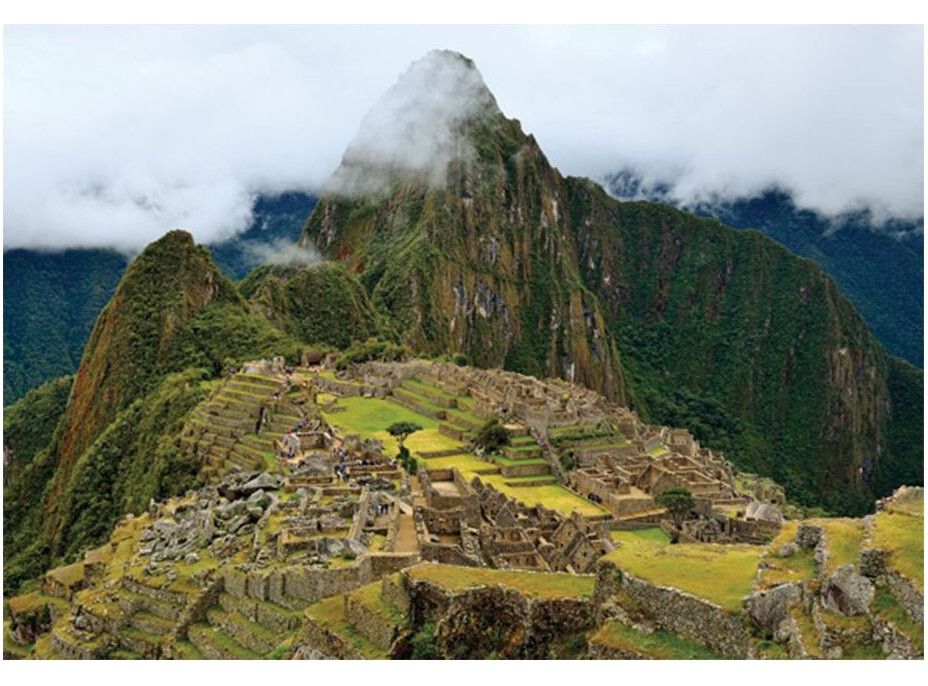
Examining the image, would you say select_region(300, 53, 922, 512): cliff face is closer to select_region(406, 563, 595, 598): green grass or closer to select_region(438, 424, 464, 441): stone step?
select_region(438, 424, 464, 441): stone step

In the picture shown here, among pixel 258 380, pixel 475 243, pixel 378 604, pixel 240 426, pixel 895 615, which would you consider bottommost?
pixel 240 426

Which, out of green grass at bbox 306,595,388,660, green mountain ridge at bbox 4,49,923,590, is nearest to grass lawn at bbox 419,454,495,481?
green mountain ridge at bbox 4,49,923,590

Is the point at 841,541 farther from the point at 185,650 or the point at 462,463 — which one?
the point at 462,463

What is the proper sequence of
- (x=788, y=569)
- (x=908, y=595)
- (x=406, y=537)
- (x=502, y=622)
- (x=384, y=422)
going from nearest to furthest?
(x=908, y=595)
(x=788, y=569)
(x=502, y=622)
(x=406, y=537)
(x=384, y=422)

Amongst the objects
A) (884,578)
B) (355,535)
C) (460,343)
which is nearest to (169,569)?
(355,535)

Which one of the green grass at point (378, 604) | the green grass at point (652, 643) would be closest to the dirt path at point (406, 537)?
the green grass at point (378, 604)

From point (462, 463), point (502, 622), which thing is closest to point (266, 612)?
point (502, 622)

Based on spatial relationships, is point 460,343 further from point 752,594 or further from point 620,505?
point 752,594
